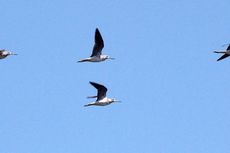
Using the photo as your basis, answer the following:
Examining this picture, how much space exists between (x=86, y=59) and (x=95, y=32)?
1.93 metres

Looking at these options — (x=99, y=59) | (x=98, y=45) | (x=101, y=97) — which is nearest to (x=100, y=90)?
(x=101, y=97)

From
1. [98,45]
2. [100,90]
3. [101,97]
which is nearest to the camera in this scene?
[100,90]

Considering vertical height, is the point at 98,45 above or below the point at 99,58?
above

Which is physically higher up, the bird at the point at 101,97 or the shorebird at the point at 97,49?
the shorebird at the point at 97,49

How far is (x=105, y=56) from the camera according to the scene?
137 ft

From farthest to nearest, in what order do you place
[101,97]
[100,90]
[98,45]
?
[101,97] → [98,45] → [100,90]

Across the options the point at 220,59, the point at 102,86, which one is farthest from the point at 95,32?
the point at 220,59

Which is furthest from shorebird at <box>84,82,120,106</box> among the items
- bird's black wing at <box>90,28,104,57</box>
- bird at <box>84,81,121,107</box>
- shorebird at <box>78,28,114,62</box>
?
bird's black wing at <box>90,28,104,57</box>

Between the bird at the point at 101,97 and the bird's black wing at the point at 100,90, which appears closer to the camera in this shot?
the bird's black wing at the point at 100,90

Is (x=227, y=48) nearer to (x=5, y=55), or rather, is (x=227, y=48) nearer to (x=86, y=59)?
(x=86, y=59)

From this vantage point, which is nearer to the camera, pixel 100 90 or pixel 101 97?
pixel 100 90

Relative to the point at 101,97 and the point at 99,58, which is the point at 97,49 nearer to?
the point at 99,58

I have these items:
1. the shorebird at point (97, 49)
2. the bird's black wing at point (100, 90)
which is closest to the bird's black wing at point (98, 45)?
the shorebird at point (97, 49)

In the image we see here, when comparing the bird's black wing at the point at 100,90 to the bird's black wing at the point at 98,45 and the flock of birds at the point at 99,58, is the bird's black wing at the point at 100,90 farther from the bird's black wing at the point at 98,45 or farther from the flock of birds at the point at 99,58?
the bird's black wing at the point at 98,45
